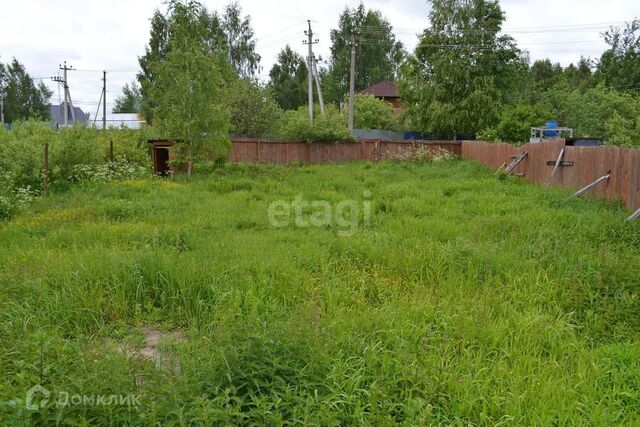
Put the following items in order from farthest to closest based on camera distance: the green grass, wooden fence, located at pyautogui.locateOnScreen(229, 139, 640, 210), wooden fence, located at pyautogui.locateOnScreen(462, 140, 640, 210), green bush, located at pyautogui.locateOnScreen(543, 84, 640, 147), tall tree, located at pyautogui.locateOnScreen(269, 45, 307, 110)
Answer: tall tree, located at pyautogui.locateOnScreen(269, 45, 307, 110) → green bush, located at pyautogui.locateOnScreen(543, 84, 640, 147) → wooden fence, located at pyautogui.locateOnScreen(229, 139, 640, 210) → wooden fence, located at pyautogui.locateOnScreen(462, 140, 640, 210) → the green grass

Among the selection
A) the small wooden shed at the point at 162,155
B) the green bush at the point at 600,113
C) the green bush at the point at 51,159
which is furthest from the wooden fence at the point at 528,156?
the green bush at the point at 600,113

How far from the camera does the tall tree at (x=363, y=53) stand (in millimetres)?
38719

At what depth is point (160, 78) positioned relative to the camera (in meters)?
13.9

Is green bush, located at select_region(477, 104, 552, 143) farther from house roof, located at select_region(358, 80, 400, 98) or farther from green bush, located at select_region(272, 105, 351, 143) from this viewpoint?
house roof, located at select_region(358, 80, 400, 98)

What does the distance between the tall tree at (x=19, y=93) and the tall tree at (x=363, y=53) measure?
34535mm

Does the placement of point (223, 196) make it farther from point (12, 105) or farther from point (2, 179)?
point (12, 105)

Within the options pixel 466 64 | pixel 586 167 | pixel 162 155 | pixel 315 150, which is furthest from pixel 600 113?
pixel 162 155

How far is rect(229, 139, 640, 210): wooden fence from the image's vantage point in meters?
7.95

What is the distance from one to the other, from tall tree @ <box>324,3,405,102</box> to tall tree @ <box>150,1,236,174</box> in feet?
86.0

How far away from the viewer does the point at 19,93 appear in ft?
173

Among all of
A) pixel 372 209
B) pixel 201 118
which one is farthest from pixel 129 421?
pixel 201 118

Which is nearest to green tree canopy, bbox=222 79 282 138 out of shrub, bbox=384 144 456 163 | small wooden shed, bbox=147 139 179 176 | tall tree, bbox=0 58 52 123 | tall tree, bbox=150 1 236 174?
shrub, bbox=384 144 456 163

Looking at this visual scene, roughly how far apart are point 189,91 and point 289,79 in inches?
1148

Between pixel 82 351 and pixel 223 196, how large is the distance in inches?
301
